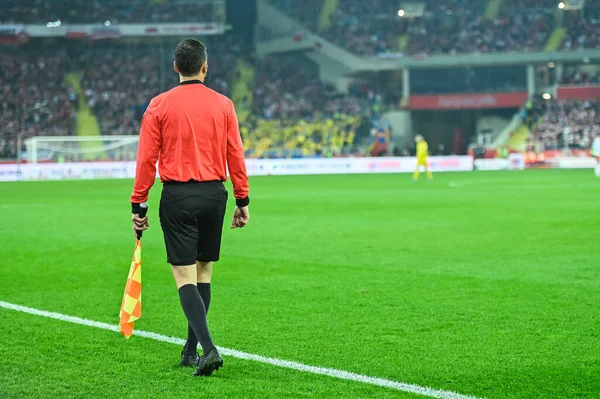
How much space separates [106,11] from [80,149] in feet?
70.7

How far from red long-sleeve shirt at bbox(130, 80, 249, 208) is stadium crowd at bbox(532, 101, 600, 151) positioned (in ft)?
178

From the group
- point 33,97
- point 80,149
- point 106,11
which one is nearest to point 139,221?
point 80,149

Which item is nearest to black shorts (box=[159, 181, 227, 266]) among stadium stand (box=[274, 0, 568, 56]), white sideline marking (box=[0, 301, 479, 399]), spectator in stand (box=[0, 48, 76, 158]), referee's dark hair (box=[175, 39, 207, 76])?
referee's dark hair (box=[175, 39, 207, 76])

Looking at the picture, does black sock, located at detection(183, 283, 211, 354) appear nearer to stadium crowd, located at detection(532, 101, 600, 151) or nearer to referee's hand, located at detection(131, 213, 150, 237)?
referee's hand, located at detection(131, 213, 150, 237)

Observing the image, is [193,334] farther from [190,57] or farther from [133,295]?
[190,57]

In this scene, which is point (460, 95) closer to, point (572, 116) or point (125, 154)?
point (572, 116)

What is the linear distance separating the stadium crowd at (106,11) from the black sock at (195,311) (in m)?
61.1

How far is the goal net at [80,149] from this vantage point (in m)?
46.5

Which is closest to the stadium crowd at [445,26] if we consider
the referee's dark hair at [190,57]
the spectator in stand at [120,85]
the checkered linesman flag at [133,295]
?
the spectator in stand at [120,85]

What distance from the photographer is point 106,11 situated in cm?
6656

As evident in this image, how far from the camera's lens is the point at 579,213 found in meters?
20.2

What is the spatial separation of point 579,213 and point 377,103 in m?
45.0

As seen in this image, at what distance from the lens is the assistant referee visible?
5.84 m

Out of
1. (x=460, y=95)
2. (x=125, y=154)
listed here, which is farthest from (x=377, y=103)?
(x=125, y=154)
